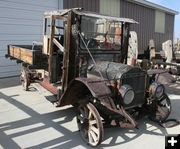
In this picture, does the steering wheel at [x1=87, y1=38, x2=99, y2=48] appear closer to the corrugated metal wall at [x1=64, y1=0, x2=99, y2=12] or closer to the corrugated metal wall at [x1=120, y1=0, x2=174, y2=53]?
the corrugated metal wall at [x1=64, y1=0, x2=99, y2=12]

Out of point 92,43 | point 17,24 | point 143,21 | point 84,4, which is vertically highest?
point 84,4

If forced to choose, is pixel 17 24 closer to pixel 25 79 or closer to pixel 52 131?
pixel 25 79

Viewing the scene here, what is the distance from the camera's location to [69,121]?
546 cm

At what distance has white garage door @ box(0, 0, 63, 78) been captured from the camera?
9.88m

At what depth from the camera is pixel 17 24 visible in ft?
33.7

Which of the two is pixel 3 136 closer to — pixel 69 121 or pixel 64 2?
pixel 69 121

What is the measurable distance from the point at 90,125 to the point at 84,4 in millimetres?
9161

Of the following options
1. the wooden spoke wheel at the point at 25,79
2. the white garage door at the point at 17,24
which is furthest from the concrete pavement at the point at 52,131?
the white garage door at the point at 17,24

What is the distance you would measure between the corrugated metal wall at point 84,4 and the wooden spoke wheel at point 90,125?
790cm

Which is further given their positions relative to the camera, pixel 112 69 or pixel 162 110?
pixel 162 110

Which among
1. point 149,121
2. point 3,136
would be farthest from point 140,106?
point 3,136

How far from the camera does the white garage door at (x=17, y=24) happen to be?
9.88 meters

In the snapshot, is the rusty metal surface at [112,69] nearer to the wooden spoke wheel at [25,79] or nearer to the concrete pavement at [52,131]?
the concrete pavement at [52,131]

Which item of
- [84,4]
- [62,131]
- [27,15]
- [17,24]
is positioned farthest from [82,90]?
[84,4]
